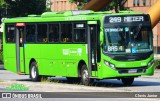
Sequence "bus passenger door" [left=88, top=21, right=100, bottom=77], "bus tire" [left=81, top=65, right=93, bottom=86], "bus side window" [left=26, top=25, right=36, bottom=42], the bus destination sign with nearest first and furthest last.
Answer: the bus destination sign → "bus passenger door" [left=88, top=21, right=100, bottom=77] → "bus tire" [left=81, top=65, right=93, bottom=86] → "bus side window" [left=26, top=25, right=36, bottom=42]

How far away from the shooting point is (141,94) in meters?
22.3

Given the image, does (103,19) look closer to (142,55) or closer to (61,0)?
(142,55)

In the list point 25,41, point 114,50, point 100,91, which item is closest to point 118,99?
point 100,91

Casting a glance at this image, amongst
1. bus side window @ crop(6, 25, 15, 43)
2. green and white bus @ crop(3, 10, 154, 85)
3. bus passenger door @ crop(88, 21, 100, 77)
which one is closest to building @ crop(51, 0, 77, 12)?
bus side window @ crop(6, 25, 15, 43)

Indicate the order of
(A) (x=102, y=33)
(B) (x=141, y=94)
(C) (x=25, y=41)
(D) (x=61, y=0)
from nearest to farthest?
(B) (x=141, y=94)
(A) (x=102, y=33)
(C) (x=25, y=41)
(D) (x=61, y=0)

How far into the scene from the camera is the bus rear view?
27.1 m

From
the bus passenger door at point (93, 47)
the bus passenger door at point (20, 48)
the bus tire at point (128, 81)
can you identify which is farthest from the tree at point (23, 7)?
Answer: the bus passenger door at point (93, 47)

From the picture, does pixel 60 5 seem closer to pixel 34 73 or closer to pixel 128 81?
pixel 34 73

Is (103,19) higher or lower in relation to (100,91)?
higher

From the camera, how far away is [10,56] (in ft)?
110

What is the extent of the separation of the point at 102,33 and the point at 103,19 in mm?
547

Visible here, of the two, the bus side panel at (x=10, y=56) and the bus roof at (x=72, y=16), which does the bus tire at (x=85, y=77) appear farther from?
the bus side panel at (x=10, y=56)

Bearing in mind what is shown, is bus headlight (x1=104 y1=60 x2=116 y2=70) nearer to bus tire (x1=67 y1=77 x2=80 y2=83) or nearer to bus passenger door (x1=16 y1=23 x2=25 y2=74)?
bus tire (x1=67 y1=77 x2=80 y2=83)

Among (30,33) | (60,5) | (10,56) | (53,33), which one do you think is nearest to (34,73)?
(30,33)
